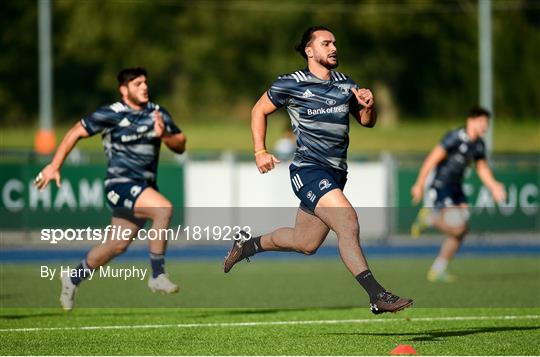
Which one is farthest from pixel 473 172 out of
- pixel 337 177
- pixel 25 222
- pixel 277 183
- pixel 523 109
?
pixel 523 109

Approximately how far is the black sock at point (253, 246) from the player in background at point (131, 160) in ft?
4.07

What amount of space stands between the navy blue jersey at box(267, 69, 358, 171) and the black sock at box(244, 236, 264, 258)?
93cm

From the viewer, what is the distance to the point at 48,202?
23.4m

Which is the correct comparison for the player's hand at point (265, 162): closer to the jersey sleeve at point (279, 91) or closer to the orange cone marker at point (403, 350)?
the jersey sleeve at point (279, 91)

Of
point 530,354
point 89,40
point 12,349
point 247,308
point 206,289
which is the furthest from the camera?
point 89,40

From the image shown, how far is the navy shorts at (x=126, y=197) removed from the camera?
12320mm

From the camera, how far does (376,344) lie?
32.8 feet

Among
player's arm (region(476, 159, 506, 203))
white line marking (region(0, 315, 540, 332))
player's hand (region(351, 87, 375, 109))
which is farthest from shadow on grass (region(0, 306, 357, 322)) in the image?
player's arm (region(476, 159, 506, 203))

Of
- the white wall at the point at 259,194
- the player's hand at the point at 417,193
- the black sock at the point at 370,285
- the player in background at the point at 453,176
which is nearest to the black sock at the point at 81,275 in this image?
the black sock at the point at 370,285

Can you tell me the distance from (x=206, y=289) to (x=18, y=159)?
931 centimetres

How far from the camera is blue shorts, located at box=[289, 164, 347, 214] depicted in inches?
400

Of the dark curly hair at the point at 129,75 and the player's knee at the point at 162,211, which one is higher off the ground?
the dark curly hair at the point at 129,75

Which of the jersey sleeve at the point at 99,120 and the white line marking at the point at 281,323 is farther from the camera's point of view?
the jersey sleeve at the point at 99,120

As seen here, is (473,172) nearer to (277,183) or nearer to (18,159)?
(277,183)
